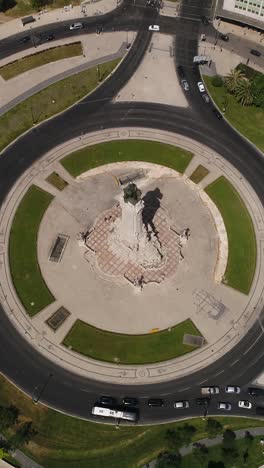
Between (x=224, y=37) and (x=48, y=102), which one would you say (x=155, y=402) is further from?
(x=224, y=37)

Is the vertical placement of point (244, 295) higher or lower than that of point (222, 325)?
higher

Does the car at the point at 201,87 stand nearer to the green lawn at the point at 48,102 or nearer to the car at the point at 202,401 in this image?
the green lawn at the point at 48,102

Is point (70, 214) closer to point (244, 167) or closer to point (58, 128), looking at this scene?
point (58, 128)

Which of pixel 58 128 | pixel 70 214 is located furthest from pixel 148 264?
pixel 58 128

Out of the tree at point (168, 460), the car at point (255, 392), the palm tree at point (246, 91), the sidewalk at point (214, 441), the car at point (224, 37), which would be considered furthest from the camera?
the car at point (224, 37)

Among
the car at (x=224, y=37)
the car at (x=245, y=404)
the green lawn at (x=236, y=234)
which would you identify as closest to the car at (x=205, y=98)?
the car at (x=224, y=37)

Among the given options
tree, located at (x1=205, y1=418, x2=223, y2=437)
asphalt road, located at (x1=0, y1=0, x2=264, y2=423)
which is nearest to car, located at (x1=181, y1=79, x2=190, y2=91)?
asphalt road, located at (x1=0, y1=0, x2=264, y2=423)

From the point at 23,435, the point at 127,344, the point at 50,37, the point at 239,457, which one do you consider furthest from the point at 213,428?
the point at 50,37
